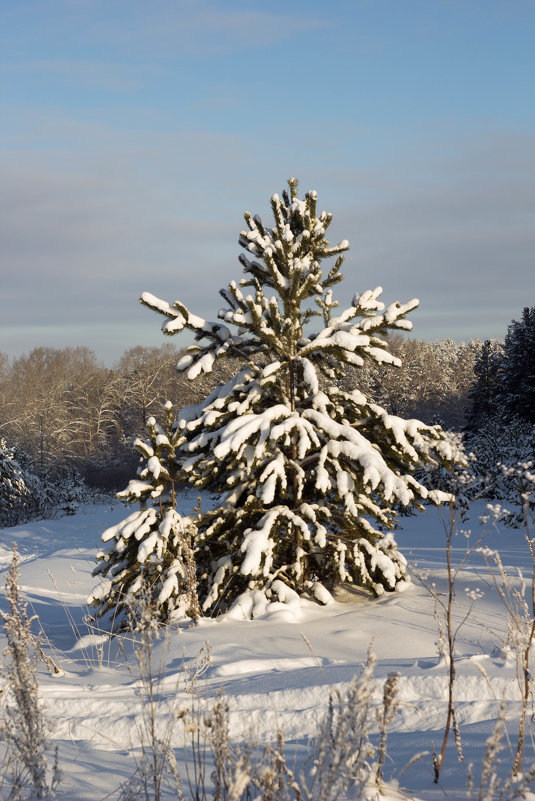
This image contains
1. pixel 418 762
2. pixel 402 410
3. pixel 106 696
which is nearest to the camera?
pixel 418 762

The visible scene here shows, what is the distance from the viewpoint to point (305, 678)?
379 centimetres

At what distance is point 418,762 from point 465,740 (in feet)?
0.89

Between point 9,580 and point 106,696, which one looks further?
point 106,696

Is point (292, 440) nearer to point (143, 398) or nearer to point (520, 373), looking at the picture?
point (520, 373)

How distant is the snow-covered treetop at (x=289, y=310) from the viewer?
6719 millimetres

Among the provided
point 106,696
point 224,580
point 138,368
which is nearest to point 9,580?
point 106,696

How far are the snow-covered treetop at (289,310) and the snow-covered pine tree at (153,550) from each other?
3.09 feet

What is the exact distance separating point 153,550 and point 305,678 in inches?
112

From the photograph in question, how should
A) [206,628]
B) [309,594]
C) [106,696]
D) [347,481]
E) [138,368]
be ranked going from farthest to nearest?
[138,368], [309,594], [347,481], [206,628], [106,696]

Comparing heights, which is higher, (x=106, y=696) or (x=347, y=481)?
(x=347, y=481)

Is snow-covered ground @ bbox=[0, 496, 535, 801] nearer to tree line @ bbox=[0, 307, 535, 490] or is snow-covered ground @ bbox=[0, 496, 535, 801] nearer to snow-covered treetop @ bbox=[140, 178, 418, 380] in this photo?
snow-covered treetop @ bbox=[140, 178, 418, 380]

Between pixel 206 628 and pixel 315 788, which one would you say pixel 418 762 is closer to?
pixel 315 788

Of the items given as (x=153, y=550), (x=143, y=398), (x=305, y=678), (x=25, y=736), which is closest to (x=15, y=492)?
(x=153, y=550)

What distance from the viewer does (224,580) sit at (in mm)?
6426
